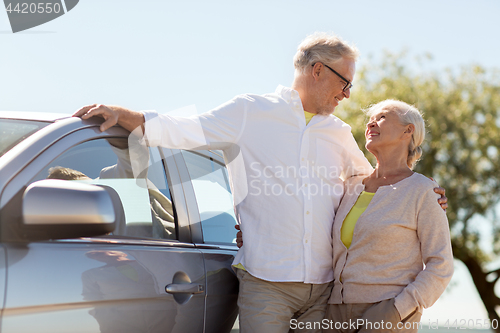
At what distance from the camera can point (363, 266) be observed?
8.64 feet

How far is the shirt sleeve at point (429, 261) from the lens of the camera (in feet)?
8.11

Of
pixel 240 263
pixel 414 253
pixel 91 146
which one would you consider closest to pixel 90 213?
pixel 91 146

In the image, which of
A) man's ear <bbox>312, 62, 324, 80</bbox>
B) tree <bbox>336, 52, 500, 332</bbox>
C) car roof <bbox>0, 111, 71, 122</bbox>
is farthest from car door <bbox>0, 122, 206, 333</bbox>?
tree <bbox>336, 52, 500, 332</bbox>

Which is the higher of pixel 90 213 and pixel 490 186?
pixel 90 213

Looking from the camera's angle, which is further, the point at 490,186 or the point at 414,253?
the point at 490,186

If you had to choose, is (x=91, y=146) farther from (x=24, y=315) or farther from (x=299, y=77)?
(x=299, y=77)

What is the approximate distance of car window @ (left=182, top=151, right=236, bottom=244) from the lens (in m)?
2.77

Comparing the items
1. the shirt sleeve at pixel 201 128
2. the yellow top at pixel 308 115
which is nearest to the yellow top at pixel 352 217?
the yellow top at pixel 308 115

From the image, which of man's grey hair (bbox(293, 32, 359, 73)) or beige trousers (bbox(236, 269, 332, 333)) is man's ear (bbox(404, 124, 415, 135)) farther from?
beige trousers (bbox(236, 269, 332, 333))

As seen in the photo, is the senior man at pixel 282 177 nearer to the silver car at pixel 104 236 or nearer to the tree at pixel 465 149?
the silver car at pixel 104 236

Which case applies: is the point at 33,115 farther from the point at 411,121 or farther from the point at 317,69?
the point at 411,121

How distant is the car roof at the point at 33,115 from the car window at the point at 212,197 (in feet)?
2.60

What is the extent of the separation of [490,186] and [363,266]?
44.7ft

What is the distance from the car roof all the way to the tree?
505 inches
